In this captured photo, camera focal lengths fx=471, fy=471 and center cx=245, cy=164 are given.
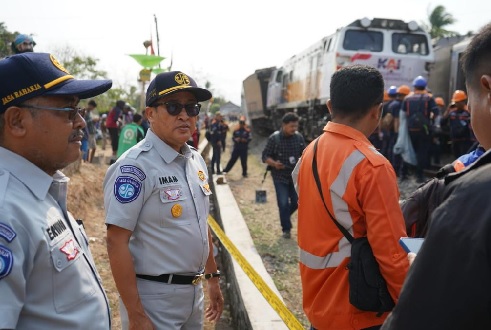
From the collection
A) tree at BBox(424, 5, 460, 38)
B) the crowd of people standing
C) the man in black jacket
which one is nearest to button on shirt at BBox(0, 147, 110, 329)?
the man in black jacket

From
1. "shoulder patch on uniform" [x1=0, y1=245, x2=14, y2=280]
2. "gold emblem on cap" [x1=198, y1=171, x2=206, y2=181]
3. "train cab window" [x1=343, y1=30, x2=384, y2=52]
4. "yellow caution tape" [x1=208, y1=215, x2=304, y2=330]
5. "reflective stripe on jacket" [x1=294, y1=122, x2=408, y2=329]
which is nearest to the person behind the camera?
"shoulder patch on uniform" [x1=0, y1=245, x2=14, y2=280]

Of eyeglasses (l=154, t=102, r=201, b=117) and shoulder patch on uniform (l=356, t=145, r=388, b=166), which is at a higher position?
eyeglasses (l=154, t=102, r=201, b=117)

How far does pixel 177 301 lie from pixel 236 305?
231 cm

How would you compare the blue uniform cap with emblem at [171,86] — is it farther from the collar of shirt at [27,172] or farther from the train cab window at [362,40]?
the train cab window at [362,40]

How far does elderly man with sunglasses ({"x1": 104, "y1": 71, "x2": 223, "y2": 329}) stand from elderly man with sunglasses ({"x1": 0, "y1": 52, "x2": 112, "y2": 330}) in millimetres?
497

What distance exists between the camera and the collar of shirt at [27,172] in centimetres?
152

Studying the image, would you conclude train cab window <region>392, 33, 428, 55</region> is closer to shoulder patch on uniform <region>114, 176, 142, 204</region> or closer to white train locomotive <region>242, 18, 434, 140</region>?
white train locomotive <region>242, 18, 434, 140</region>

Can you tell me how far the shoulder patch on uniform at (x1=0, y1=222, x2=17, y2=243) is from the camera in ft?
4.29

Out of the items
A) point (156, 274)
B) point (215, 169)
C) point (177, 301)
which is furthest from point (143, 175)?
point (215, 169)

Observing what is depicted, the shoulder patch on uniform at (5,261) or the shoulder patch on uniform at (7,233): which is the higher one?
the shoulder patch on uniform at (7,233)

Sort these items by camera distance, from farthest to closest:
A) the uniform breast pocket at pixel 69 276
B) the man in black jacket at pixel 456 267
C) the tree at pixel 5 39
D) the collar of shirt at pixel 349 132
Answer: the tree at pixel 5 39, the collar of shirt at pixel 349 132, the uniform breast pocket at pixel 69 276, the man in black jacket at pixel 456 267

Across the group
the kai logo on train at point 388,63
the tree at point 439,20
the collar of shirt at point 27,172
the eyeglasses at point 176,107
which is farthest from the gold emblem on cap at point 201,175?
the tree at point 439,20

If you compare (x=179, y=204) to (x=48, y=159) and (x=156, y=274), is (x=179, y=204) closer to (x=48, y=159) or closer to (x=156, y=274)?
(x=156, y=274)

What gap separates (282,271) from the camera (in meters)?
5.71
